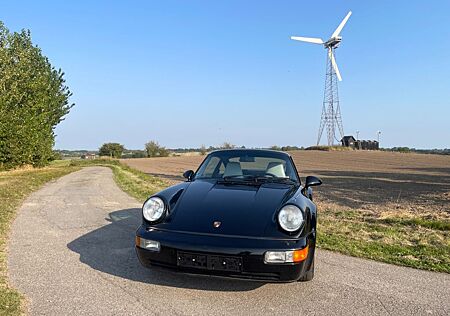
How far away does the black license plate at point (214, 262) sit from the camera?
317 centimetres

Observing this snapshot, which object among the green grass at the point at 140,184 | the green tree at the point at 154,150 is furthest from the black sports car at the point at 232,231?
the green tree at the point at 154,150

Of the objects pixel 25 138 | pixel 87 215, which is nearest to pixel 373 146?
pixel 25 138

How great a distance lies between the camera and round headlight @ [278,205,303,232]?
11.2ft

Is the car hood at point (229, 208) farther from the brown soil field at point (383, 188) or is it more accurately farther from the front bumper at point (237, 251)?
the brown soil field at point (383, 188)

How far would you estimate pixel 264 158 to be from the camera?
525cm

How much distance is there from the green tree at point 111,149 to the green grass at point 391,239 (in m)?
83.8

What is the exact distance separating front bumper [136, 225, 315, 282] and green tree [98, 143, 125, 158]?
284ft

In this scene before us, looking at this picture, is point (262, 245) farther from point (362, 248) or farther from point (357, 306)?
point (362, 248)

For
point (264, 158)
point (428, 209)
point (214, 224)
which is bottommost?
point (428, 209)

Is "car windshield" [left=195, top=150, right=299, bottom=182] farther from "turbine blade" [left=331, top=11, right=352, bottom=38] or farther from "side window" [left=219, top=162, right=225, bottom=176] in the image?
"turbine blade" [left=331, top=11, right=352, bottom=38]

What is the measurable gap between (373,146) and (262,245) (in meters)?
81.2

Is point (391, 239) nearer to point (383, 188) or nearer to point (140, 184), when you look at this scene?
point (140, 184)

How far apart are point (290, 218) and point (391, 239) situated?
313 cm

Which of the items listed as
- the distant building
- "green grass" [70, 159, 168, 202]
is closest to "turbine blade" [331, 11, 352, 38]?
the distant building
